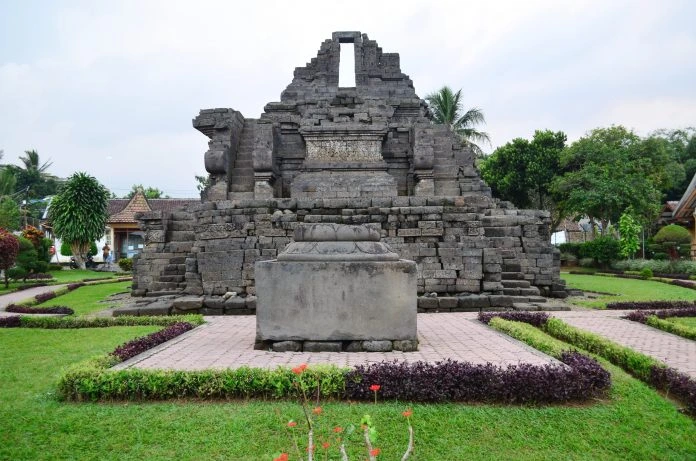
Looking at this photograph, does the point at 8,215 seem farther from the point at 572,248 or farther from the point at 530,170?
the point at 572,248

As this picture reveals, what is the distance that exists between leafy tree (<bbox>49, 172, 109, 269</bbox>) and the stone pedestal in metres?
27.4

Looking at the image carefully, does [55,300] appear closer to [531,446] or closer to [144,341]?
[144,341]

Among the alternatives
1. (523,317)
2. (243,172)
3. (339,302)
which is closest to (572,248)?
(243,172)

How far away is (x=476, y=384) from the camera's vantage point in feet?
14.5

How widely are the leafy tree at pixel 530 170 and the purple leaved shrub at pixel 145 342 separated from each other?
29374mm

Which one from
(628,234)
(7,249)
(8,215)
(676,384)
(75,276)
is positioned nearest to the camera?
(676,384)

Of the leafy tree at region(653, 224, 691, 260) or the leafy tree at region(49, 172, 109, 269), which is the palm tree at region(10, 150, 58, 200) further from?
the leafy tree at region(653, 224, 691, 260)

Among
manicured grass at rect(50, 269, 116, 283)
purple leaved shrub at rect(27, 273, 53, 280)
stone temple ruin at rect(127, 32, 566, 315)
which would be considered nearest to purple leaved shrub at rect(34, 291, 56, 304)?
stone temple ruin at rect(127, 32, 566, 315)

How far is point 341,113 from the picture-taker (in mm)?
14531

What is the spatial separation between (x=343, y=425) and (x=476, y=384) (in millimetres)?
1362

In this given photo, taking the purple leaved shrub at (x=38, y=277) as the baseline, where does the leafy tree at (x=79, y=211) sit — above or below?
above

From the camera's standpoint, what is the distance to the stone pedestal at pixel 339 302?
6.05 metres

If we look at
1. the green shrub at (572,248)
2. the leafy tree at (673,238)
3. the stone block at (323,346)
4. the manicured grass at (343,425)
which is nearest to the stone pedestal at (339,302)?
the stone block at (323,346)

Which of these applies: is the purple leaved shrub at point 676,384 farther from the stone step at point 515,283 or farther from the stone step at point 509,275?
the stone step at point 509,275
